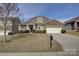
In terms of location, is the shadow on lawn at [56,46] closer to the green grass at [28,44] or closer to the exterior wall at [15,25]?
the green grass at [28,44]

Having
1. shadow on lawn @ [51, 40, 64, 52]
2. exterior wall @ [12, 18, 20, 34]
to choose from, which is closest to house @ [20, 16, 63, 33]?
exterior wall @ [12, 18, 20, 34]

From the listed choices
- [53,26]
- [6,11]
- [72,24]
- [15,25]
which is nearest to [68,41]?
[72,24]

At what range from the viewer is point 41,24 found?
14.8 meters

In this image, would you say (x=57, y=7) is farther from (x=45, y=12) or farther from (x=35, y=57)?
(x=35, y=57)

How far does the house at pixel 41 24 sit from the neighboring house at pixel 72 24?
152mm

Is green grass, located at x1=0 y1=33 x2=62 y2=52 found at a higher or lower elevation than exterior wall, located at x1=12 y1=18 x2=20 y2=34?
lower

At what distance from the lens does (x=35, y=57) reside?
14.5 meters

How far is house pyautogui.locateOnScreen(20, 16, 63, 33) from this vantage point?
1471 centimetres

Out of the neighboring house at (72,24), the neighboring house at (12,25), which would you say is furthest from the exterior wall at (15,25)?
the neighboring house at (72,24)

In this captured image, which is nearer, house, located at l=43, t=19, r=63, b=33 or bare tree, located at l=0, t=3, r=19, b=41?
bare tree, located at l=0, t=3, r=19, b=41

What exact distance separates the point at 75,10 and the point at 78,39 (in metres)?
0.73

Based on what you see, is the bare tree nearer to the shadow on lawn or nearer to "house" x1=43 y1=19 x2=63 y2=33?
"house" x1=43 y1=19 x2=63 y2=33

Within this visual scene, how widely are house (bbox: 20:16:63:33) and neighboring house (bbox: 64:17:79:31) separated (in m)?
0.15

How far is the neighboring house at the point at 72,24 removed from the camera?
14.7 meters
